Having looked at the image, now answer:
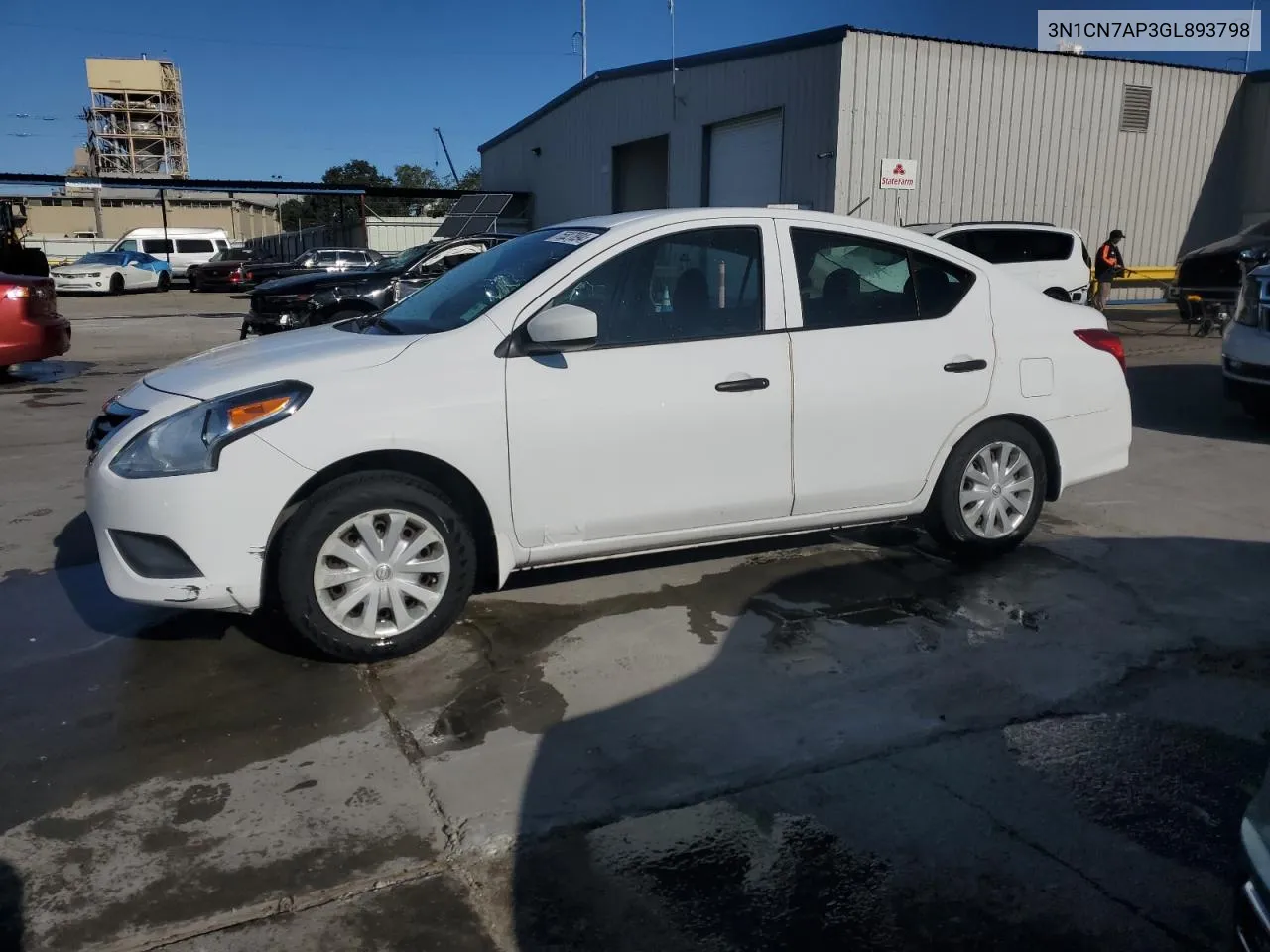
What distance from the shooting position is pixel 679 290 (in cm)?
447

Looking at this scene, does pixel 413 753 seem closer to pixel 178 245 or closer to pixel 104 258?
pixel 104 258

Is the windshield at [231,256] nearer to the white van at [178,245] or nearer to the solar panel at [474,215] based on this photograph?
the white van at [178,245]

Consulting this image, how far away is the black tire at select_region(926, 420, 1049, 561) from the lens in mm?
5062

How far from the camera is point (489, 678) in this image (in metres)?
3.95

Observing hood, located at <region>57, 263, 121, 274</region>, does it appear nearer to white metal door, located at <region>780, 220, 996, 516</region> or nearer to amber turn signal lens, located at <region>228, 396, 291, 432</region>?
amber turn signal lens, located at <region>228, 396, 291, 432</region>

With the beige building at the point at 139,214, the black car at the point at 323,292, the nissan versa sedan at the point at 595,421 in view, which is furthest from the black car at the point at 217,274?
the beige building at the point at 139,214

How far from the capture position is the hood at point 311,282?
1380 centimetres

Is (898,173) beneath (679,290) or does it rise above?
above

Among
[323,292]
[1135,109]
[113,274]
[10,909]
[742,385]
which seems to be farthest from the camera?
[113,274]

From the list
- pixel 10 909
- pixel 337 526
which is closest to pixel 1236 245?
pixel 337 526

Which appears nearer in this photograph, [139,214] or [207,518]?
[207,518]

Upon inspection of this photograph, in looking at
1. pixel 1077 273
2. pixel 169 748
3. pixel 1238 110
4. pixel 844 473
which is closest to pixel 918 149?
pixel 1077 273

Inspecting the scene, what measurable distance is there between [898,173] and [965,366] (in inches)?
593

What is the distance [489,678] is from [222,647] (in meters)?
1.18
